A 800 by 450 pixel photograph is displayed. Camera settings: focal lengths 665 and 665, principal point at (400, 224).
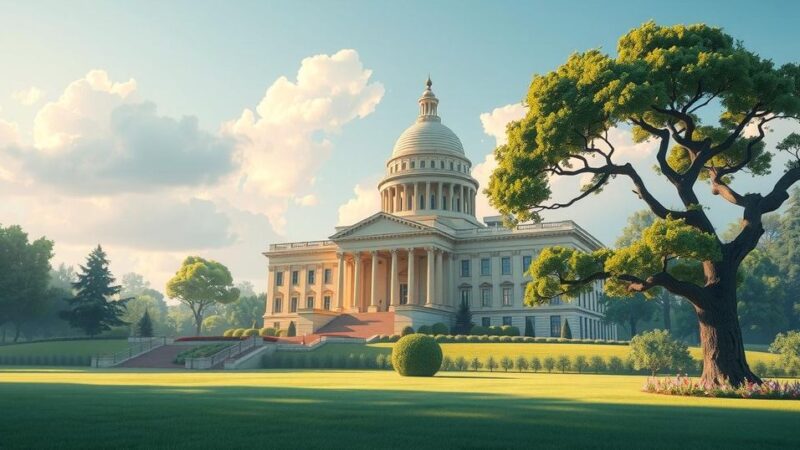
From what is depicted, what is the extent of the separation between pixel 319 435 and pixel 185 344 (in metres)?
55.2

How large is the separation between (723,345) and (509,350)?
3260 centimetres

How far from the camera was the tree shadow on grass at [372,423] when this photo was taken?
411 inches

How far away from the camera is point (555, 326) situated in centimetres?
7938

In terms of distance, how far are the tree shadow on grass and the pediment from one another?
63570 millimetres

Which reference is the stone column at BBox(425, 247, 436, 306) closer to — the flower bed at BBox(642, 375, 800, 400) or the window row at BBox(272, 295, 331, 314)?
the window row at BBox(272, 295, 331, 314)

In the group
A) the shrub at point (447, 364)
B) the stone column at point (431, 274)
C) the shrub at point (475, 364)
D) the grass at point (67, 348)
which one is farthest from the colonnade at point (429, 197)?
the shrub at point (447, 364)

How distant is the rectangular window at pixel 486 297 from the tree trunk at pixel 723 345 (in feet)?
198

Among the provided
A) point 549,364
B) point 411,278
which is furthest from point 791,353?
point 411,278

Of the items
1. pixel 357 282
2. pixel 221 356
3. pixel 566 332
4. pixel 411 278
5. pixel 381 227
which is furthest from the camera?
pixel 357 282

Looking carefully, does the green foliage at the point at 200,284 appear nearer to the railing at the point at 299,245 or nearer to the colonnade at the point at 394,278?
the railing at the point at 299,245

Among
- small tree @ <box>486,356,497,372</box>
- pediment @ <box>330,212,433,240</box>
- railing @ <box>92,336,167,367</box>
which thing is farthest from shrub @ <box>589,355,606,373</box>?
railing @ <box>92,336,167,367</box>

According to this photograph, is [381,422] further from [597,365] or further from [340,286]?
[340,286]

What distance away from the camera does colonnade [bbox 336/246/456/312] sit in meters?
81.8

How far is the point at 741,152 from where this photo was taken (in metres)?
26.5
